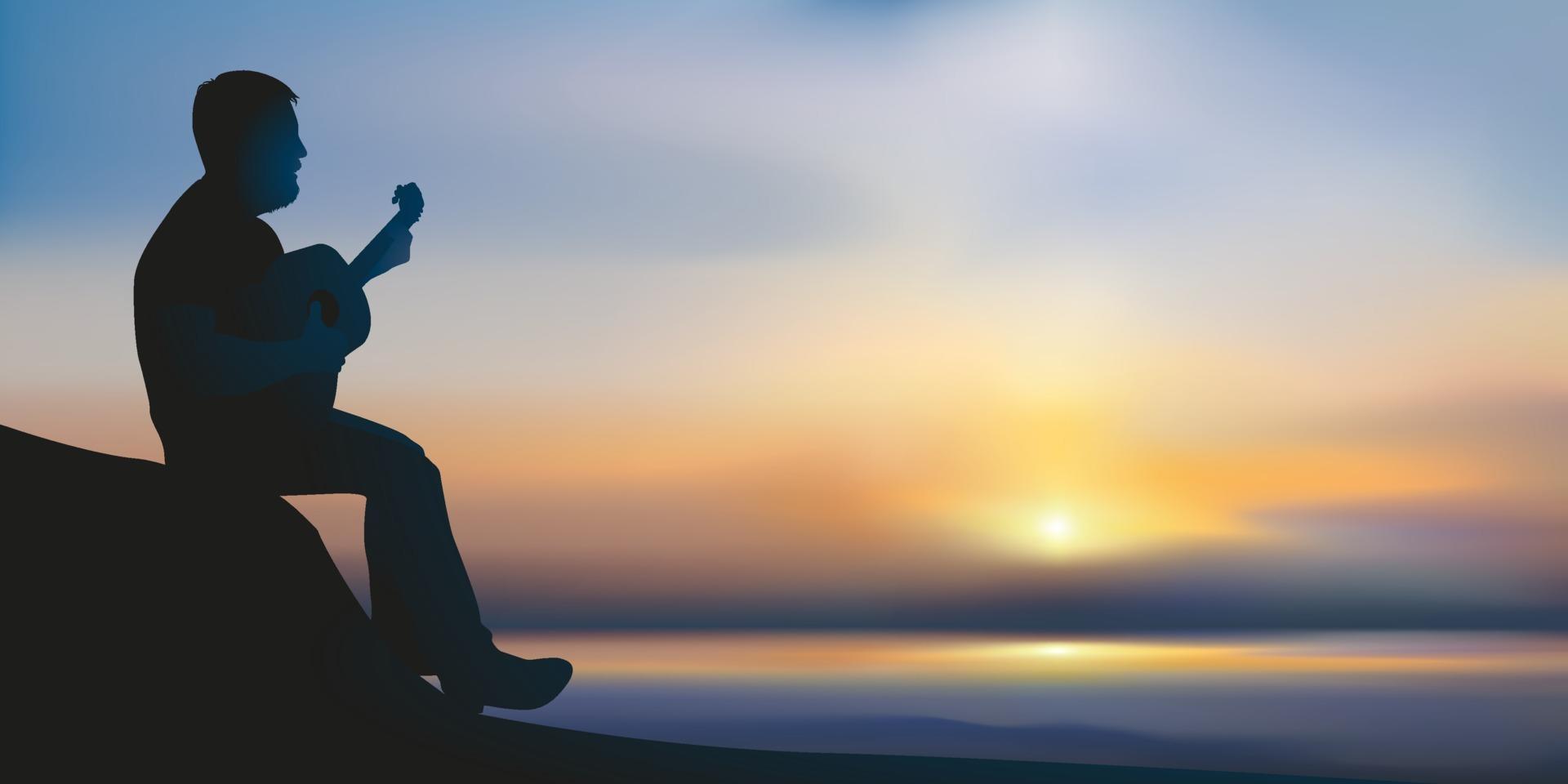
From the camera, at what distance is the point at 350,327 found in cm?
576

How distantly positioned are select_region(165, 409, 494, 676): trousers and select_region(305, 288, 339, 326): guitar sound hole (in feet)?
1.26

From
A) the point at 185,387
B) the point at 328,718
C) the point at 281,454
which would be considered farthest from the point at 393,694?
the point at 185,387

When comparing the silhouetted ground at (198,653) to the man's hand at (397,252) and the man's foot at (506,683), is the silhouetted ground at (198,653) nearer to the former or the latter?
the man's foot at (506,683)

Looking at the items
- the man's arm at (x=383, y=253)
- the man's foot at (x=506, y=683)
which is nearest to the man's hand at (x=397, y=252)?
the man's arm at (x=383, y=253)

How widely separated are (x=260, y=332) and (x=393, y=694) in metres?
1.51

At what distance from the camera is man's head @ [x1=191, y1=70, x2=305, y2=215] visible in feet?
18.3

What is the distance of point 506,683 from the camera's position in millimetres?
6035

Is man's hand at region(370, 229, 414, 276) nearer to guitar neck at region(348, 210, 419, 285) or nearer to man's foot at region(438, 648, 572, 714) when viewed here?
guitar neck at region(348, 210, 419, 285)

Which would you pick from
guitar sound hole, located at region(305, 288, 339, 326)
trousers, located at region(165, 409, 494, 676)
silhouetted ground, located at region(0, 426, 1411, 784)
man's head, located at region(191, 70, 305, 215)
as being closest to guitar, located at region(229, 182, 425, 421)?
guitar sound hole, located at region(305, 288, 339, 326)

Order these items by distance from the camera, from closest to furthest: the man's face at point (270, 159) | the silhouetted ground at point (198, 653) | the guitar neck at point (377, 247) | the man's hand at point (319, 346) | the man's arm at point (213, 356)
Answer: the silhouetted ground at point (198, 653) → the man's arm at point (213, 356) → the man's hand at point (319, 346) → the man's face at point (270, 159) → the guitar neck at point (377, 247)

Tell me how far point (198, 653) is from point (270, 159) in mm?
1936

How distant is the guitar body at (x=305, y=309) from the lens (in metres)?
5.51

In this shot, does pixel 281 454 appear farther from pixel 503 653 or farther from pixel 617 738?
pixel 617 738

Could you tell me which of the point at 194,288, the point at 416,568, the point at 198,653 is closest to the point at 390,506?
the point at 416,568
